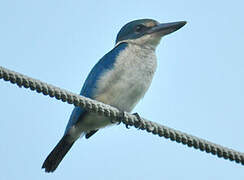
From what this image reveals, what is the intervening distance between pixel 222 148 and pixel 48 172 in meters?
2.56

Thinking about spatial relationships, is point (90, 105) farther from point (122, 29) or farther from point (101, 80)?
point (122, 29)

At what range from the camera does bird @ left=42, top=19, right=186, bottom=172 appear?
21.1ft

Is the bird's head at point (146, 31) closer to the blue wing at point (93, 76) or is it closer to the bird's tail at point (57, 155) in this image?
the blue wing at point (93, 76)

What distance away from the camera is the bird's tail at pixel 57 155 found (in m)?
6.45

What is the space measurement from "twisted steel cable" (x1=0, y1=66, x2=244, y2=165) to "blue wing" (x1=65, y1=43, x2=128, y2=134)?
1.52 m

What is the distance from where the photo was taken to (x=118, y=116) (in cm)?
479

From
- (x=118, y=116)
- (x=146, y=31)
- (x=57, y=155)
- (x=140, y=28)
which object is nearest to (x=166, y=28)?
(x=146, y=31)

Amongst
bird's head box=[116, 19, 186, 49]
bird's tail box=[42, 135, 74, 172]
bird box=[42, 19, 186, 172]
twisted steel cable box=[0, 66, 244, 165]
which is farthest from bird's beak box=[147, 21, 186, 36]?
twisted steel cable box=[0, 66, 244, 165]

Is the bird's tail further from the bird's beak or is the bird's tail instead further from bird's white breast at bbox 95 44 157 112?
the bird's beak

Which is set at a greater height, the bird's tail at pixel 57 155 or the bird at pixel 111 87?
the bird at pixel 111 87

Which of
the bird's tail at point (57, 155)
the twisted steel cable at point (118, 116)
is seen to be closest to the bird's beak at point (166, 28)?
the bird's tail at point (57, 155)

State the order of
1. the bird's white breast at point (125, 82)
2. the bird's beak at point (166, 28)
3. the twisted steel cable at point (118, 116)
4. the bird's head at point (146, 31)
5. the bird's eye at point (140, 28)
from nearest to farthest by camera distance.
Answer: the twisted steel cable at point (118, 116) < the bird's white breast at point (125, 82) < the bird's head at point (146, 31) < the bird's beak at point (166, 28) < the bird's eye at point (140, 28)

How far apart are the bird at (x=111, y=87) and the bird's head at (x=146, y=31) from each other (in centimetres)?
26

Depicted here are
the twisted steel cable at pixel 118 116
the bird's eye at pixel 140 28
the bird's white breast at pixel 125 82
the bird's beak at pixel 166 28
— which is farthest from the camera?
the bird's eye at pixel 140 28
